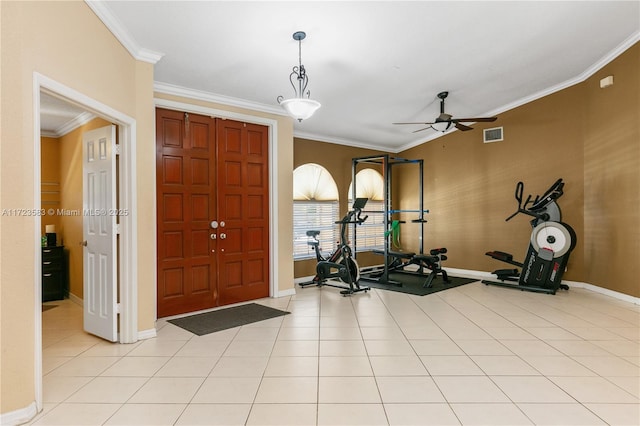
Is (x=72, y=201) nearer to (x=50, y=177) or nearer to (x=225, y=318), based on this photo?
(x=50, y=177)

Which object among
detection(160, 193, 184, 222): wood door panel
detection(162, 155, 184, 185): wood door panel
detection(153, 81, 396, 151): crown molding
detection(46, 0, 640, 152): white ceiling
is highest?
detection(46, 0, 640, 152): white ceiling

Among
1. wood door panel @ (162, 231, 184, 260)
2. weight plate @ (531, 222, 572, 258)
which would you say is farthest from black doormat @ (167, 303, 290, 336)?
weight plate @ (531, 222, 572, 258)

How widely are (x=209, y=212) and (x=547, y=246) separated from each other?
4.99m

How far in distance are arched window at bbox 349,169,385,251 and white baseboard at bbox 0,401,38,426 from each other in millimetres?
6206

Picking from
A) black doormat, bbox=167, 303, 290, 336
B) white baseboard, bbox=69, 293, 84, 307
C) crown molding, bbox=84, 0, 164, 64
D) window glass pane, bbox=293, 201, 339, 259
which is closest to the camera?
crown molding, bbox=84, 0, 164, 64

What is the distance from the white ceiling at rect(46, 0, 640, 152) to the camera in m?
3.12

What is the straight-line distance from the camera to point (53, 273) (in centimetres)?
534

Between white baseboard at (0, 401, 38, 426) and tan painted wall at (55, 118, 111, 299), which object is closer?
white baseboard at (0, 401, 38, 426)

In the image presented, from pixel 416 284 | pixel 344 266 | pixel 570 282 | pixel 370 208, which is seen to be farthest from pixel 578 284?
pixel 370 208

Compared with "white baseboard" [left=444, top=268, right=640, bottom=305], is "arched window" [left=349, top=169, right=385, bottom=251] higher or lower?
higher

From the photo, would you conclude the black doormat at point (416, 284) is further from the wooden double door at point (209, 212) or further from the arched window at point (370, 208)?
the wooden double door at point (209, 212)

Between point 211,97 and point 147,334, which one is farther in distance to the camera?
point 211,97

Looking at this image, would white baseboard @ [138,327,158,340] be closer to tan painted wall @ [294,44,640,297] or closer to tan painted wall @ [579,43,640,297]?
tan painted wall @ [294,44,640,297]

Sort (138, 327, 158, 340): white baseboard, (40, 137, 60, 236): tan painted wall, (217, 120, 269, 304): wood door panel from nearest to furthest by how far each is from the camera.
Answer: (138, 327, 158, 340): white baseboard, (217, 120, 269, 304): wood door panel, (40, 137, 60, 236): tan painted wall
